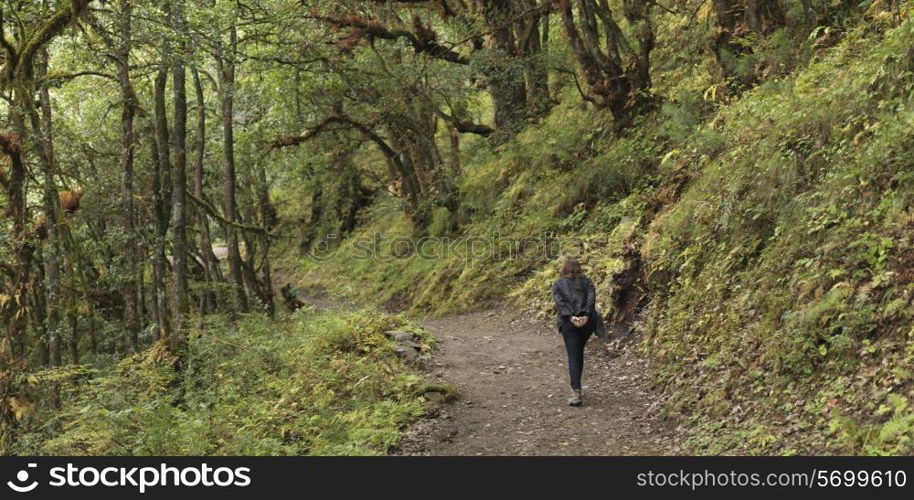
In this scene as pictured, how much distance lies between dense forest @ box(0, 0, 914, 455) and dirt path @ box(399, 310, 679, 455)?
0.37 metres

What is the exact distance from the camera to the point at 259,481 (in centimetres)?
614

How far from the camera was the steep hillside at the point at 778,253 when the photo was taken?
6039 mm

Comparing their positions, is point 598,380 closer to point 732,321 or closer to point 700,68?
point 732,321

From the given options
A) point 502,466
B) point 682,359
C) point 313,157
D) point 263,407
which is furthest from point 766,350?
point 313,157

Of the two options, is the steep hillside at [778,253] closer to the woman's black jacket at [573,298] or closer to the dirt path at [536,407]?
the dirt path at [536,407]

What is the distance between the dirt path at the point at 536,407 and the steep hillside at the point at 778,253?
1.53 ft

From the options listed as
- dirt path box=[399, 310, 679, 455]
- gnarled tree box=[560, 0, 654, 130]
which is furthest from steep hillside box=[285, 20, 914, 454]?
gnarled tree box=[560, 0, 654, 130]

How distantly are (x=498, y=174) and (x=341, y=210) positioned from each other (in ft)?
42.6

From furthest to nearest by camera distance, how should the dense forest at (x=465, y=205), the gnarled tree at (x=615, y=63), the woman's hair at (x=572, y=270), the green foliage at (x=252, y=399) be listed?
the gnarled tree at (x=615, y=63)
the woman's hair at (x=572, y=270)
the green foliage at (x=252, y=399)
the dense forest at (x=465, y=205)

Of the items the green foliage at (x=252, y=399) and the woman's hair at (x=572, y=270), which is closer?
the green foliage at (x=252, y=399)

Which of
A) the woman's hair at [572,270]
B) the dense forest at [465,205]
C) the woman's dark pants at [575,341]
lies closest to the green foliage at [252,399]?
the dense forest at [465,205]

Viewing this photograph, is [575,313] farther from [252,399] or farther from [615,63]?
[615,63]

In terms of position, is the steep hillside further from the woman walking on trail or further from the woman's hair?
the woman's hair

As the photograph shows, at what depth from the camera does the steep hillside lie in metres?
6.04
